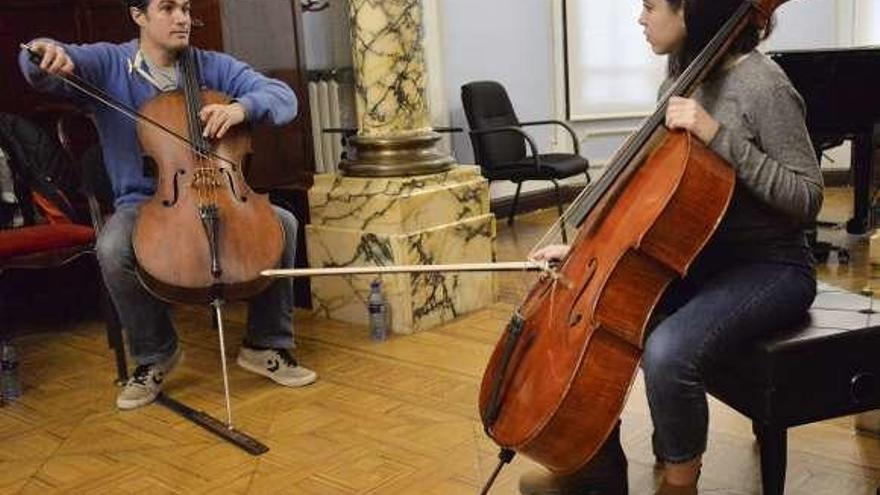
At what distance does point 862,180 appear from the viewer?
4246mm

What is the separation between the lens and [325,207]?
3.46m

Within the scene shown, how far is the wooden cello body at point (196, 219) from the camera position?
7.86ft

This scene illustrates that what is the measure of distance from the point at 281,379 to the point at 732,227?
59.8 inches

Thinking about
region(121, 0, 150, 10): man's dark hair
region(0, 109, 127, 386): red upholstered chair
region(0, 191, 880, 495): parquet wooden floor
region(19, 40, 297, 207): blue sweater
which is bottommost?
region(0, 191, 880, 495): parquet wooden floor

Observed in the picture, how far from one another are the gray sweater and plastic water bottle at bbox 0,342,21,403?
212cm

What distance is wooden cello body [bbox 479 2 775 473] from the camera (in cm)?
152

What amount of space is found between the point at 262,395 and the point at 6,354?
792mm

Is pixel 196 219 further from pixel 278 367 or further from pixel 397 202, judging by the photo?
pixel 397 202

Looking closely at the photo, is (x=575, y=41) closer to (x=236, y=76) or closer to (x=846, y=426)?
(x=236, y=76)

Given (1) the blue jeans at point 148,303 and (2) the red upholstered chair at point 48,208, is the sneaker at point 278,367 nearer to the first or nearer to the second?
(1) the blue jeans at point 148,303

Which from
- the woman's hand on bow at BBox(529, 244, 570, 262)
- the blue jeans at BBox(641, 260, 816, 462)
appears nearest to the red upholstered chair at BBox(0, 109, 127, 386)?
the woman's hand on bow at BBox(529, 244, 570, 262)

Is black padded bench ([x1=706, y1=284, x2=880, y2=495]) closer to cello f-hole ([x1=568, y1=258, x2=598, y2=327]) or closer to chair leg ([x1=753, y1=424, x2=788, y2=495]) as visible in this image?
chair leg ([x1=753, y1=424, x2=788, y2=495])

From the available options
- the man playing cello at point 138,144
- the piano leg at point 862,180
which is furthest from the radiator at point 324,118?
the piano leg at point 862,180

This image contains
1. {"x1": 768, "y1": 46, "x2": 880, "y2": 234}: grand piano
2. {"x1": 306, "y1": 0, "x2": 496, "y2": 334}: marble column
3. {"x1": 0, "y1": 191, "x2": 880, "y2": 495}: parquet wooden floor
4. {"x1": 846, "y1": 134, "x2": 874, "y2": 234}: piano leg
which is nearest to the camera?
{"x1": 0, "y1": 191, "x2": 880, "y2": 495}: parquet wooden floor
